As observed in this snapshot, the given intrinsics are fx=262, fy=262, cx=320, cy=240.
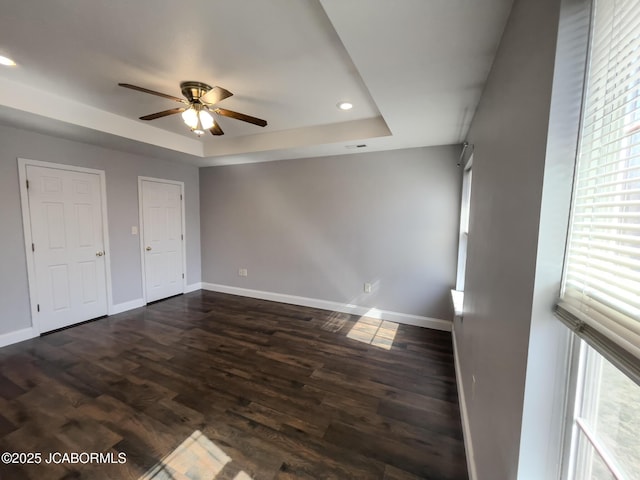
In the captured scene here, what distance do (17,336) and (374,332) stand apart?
13.7 feet

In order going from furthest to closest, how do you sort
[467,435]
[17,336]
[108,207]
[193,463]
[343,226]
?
[343,226]
[108,207]
[17,336]
[467,435]
[193,463]

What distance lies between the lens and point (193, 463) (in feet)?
5.17

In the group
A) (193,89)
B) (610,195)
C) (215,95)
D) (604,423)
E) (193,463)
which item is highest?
(193,89)

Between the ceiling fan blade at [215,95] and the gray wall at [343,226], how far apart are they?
2023mm

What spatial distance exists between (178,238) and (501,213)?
16.2 feet

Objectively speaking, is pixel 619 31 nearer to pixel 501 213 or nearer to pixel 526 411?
pixel 501 213

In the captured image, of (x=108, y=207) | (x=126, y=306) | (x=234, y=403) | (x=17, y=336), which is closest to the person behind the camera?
(x=234, y=403)

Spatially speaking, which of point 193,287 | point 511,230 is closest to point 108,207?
point 193,287

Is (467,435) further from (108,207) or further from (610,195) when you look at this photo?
(108,207)

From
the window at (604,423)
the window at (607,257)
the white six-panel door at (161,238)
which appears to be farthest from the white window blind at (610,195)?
the white six-panel door at (161,238)

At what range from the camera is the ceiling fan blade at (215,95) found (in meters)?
2.00

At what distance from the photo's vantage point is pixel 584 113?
66 centimetres

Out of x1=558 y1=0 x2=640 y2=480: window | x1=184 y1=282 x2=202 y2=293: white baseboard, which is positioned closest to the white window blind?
x1=558 y1=0 x2=640 y2=480: window

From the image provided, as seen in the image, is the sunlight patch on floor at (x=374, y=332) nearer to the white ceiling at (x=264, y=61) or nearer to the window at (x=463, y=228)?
the window at (x=463, y=228)
